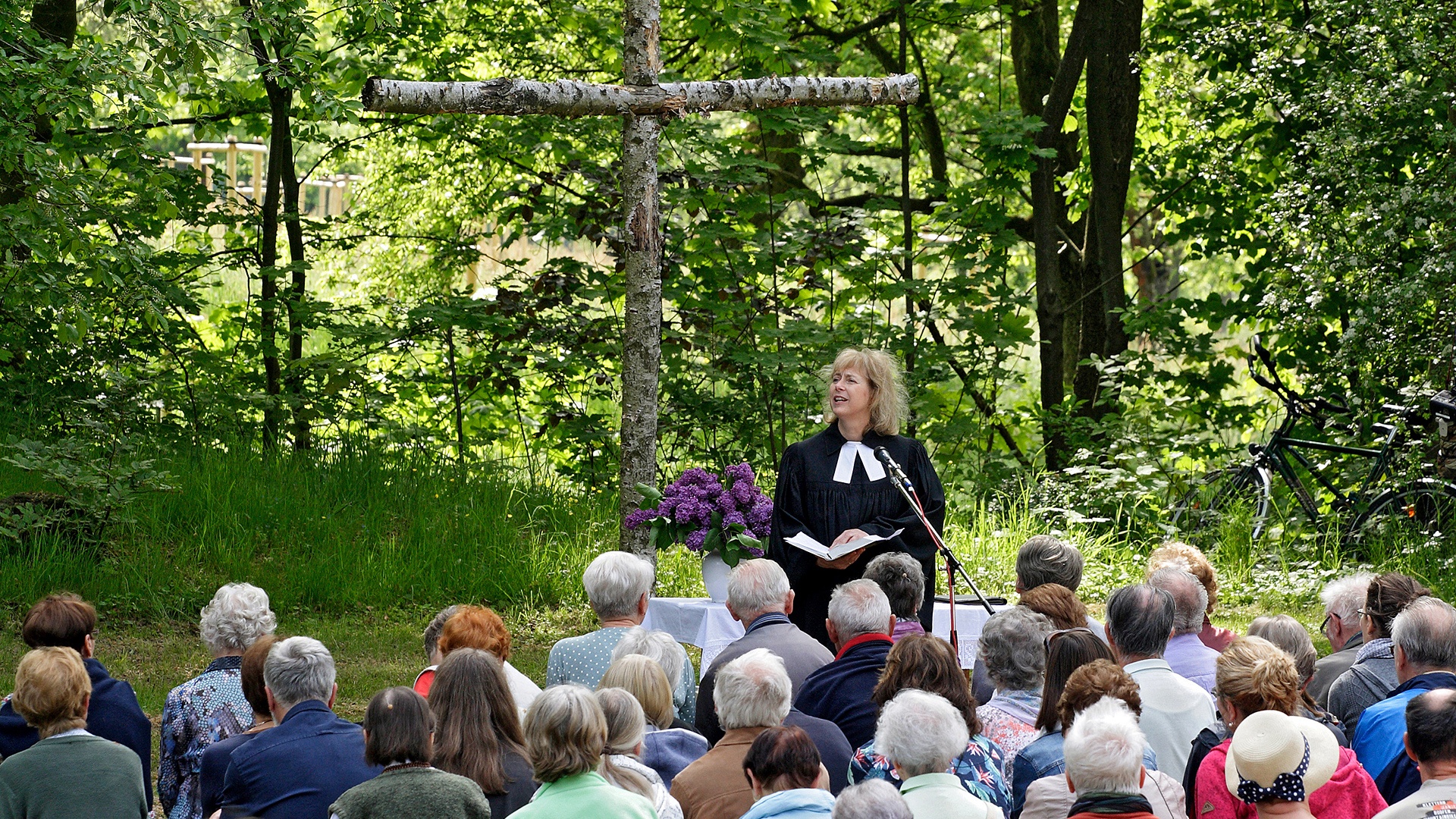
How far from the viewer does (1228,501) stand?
9.70 metres

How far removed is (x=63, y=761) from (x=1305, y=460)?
819 centimetres

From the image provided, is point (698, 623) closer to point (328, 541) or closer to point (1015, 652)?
point (1015, 652)

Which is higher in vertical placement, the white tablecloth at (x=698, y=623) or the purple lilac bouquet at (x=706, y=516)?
the purple lilac bouquet at (x=706, y=516)

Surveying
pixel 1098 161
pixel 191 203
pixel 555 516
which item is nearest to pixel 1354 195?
pixel 1098 161

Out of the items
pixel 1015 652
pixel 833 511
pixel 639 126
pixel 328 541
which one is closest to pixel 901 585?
pixel 1015 652

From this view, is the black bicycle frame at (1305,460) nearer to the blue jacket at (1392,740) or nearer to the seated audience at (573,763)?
the blue jacket at (1392,740)

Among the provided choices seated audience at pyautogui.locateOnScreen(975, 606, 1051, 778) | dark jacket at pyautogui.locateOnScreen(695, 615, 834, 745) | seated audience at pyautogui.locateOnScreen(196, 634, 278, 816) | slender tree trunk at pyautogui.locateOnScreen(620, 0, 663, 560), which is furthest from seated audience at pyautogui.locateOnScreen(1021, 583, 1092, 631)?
seated audience at pyautogui.locateOnScreen(196, 634, 278, 816)

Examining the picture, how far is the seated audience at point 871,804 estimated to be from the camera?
9.02 ft

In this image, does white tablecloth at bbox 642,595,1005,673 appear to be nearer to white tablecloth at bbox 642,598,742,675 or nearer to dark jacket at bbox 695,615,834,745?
white tablecloth at bbox 642,598,742,675

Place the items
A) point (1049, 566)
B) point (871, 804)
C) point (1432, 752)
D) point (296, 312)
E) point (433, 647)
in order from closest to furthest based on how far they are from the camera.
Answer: point (871, 804) < point (1432, 752) < point (433, 647) < point (1049, 566) < point (296, 312)

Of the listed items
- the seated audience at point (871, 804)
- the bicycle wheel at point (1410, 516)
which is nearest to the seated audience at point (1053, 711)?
the seated audience at point (871, 804)

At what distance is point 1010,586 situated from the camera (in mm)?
8453

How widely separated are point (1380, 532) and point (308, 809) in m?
7.16

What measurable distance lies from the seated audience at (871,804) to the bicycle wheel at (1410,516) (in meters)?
6.00
